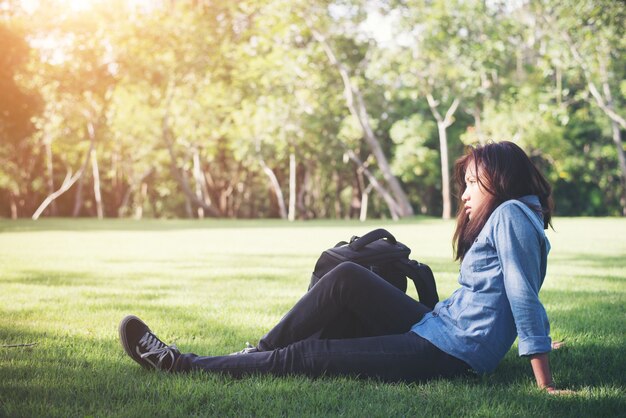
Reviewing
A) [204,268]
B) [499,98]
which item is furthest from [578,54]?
[204,268]

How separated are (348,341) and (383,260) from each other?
0.71m

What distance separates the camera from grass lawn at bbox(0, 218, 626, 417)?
127 inches

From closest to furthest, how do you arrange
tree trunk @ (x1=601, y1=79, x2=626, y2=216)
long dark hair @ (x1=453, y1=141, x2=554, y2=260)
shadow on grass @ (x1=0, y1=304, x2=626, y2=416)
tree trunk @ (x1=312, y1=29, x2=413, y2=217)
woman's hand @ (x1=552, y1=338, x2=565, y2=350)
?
shadow on grass @ (x1=0, y1=304, x2=626, y2=416) < long dark hair @ (x1=453, y1=141, x2=554, y2=260) < woman's hand @ (x1=552, y1=338, x2=565, y2=350) < tree trunk @ (x1=601, y1=79, x2=626, y2=216) < tree trunk @ (x1=312, y1=29, x2=413, y2=217)

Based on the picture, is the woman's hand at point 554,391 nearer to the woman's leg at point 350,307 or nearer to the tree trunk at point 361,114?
the woman's leg at point 350,307

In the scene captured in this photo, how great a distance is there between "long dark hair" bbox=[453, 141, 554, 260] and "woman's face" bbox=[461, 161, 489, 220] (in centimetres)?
2

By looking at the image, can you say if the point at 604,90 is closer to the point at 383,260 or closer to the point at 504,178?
the point at 383,260

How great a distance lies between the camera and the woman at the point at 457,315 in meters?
3.30

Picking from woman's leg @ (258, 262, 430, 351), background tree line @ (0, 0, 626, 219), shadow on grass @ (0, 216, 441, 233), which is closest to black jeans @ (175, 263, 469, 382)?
woman's leg @ (258, 262, 430, 351)

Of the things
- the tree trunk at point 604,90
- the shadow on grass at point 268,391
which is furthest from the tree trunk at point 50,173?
the shadow on grass at point 268,391

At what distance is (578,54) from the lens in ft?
82.9

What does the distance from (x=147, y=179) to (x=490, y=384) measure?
158 feet

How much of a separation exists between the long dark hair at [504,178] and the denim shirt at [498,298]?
0.08 m

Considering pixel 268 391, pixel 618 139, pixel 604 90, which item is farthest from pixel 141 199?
pixel 268 391

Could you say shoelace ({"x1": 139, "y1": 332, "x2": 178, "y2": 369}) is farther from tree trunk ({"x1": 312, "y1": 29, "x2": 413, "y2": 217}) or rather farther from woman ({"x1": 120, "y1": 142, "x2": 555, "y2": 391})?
tree trunk ({"x1": 312, "y1": 29, "x2": 413, "y2": 217})
